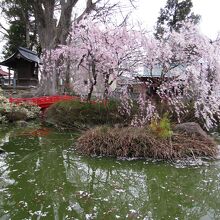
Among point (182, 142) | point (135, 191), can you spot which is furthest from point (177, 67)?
point (135, 191)

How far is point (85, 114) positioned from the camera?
1364 cm

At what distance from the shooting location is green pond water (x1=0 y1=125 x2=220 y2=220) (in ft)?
17.6

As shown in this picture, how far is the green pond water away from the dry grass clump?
1.31 feet

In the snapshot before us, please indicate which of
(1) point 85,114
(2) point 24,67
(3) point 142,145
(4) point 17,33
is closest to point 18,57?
(2) point 24,67

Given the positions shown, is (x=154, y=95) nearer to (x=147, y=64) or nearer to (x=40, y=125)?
(x=147, y=64)

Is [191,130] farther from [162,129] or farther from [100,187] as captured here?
[100,187]

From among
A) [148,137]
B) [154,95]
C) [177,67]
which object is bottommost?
[148,137]

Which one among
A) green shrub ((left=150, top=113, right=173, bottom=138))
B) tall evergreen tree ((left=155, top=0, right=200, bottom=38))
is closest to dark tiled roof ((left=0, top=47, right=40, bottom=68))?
tall evergreen tree ((left=155, top=0, right=200, bottom=38))

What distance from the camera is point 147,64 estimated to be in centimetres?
1338

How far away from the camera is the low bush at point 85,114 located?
1349 cm

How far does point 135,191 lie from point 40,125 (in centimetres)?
894

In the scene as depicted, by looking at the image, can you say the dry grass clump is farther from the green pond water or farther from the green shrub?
the green pond water

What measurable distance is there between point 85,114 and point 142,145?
5.06 m

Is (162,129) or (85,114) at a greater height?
(162,129)
